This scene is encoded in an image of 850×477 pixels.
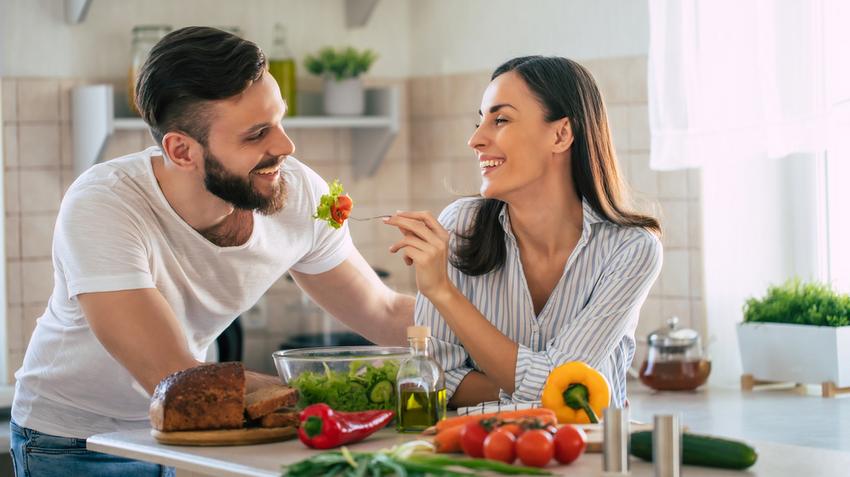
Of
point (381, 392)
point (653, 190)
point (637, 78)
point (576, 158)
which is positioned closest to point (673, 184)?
point (653, 190)

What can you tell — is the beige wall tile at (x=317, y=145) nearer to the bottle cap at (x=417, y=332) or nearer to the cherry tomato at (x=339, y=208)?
the cherry tomato at (x=339, y=208)

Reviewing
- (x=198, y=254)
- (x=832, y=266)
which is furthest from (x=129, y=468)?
(x=832, y=266)

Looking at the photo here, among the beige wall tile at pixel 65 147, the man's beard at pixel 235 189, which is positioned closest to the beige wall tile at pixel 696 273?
the man's beard at pixel 235 189

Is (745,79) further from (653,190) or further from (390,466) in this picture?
(390,466)

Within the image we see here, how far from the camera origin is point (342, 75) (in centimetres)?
446

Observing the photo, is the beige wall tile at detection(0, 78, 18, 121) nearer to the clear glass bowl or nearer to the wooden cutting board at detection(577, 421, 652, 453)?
the clear glass bowl

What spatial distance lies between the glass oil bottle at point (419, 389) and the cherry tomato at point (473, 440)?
0.21 m

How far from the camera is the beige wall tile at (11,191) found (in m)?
3.97

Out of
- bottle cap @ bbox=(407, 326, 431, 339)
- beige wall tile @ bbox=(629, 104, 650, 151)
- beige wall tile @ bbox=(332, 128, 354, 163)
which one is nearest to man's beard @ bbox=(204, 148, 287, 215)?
bottle cap @ bbox=(407, 326, 431, 339)

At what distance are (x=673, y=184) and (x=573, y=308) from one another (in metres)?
1.68

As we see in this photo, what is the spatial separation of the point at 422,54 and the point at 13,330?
1777mm

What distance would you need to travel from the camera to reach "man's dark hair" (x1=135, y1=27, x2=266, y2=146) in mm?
2219

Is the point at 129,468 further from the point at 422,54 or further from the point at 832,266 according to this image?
the point at 422,54

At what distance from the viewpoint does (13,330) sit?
3.97m
